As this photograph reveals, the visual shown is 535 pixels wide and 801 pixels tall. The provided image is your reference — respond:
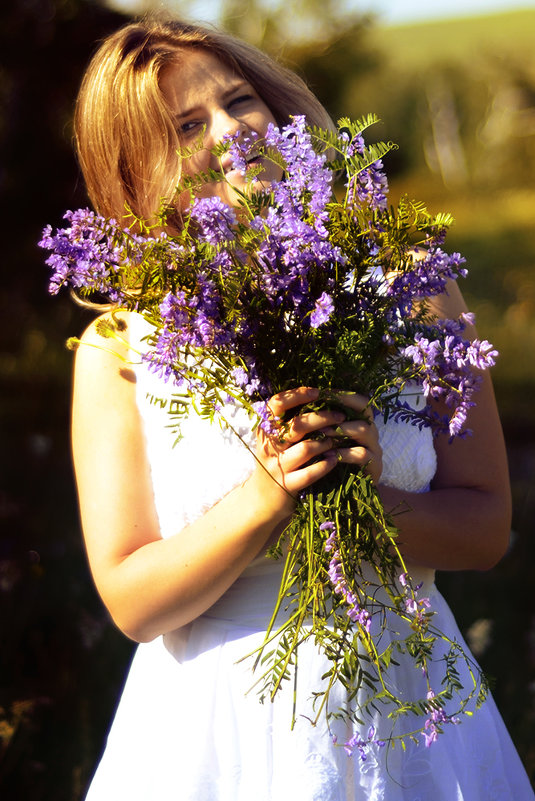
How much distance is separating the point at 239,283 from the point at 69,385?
504 centimetres

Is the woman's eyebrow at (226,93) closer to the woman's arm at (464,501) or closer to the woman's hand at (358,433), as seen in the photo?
the woman's arm at (464,501)

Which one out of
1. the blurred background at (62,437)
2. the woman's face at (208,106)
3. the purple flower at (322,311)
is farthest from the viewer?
the blurred background at (62,437)

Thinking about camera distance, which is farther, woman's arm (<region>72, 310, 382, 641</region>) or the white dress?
the white dress

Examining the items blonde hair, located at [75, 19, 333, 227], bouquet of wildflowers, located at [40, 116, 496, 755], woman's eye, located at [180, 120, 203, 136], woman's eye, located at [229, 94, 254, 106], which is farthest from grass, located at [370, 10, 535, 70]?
bouquet of wildflowers, located at [40, 116, 496, 755]

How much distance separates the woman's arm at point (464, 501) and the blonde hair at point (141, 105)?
59 centimetres

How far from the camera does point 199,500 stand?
1.62 metres

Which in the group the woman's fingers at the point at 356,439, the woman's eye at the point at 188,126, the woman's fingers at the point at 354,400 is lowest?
the woman's fingers at the point at 356,439

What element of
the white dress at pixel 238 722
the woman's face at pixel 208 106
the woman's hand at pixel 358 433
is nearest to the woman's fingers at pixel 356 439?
the woman's hand at pixel 358 433

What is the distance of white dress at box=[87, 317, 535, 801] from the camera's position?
1.53 metres

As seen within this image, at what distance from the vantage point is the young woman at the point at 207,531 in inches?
60.0

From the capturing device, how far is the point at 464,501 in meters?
1.70

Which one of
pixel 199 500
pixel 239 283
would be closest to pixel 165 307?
pixel 239 283

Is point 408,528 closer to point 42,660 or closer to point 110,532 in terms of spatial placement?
point 110,532

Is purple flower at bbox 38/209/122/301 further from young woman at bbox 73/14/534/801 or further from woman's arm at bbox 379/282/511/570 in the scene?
woman's arm at bbox 379/282/511/570
